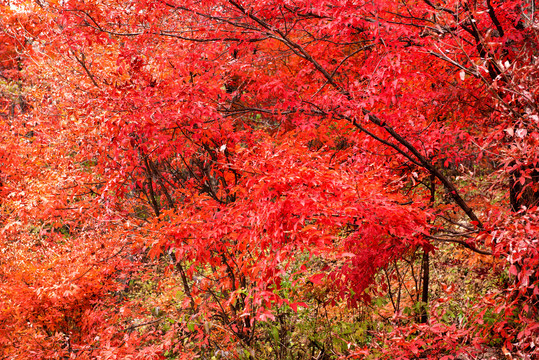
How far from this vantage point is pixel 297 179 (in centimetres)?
307

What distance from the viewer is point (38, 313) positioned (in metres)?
6.46

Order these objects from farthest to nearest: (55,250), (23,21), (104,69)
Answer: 1. (23,21)
2. (104,69)
3. (55,250)

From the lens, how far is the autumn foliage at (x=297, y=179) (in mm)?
2951

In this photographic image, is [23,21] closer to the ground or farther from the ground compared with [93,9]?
farther from the ground

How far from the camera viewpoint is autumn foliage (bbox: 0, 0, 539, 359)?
295cm

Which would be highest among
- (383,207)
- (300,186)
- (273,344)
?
(300,186)

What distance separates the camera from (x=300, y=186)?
10.1 feet

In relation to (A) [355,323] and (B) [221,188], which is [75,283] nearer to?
(B) [221,188]

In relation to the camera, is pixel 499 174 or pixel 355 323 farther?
pixel 355 323

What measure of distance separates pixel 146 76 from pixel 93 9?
1.26 metres

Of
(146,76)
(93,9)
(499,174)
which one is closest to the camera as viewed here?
(499,174)

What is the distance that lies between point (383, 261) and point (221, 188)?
2200mm

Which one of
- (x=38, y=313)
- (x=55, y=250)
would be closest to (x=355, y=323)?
(x=38, y=313)

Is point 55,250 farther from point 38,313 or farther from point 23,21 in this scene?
point 23,21
